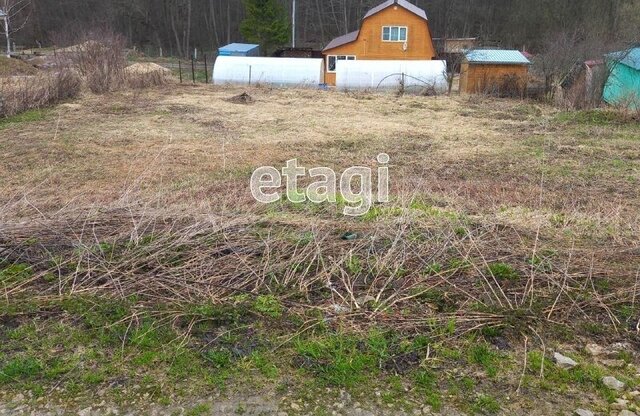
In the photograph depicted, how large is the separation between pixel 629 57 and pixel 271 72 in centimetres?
1299

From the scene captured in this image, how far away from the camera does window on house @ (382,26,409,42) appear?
25000 mm

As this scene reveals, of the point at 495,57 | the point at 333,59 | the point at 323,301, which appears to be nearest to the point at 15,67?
the point at 333,59

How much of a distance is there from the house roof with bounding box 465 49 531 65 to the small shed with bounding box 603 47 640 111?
4.02 meters

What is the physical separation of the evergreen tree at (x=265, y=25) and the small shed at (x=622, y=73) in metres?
23.2

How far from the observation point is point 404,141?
9742 millimetres

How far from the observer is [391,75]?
19703 millimetres

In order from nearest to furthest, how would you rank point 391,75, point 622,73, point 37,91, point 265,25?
1. point 37,91
2. point 622,73
3. point 391,75
4. point 265,25

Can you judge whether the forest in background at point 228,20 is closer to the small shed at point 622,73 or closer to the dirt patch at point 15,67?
→ the dirt patch at point 15,67

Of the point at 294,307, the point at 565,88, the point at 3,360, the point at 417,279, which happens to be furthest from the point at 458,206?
the point at 565,88

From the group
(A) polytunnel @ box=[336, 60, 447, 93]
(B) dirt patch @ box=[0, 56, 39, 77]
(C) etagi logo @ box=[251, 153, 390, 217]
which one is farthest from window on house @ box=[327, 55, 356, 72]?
(C) etagi logo @ box=[251, 153, 390, 217]

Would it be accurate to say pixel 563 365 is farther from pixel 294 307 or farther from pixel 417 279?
pixel 294 307

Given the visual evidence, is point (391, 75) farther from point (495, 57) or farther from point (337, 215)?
point (337, 215)

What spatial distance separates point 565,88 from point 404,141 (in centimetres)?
1001

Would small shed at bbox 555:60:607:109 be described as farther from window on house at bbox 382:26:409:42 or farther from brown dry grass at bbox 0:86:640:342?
window on house at bbox 382:26:409:42
